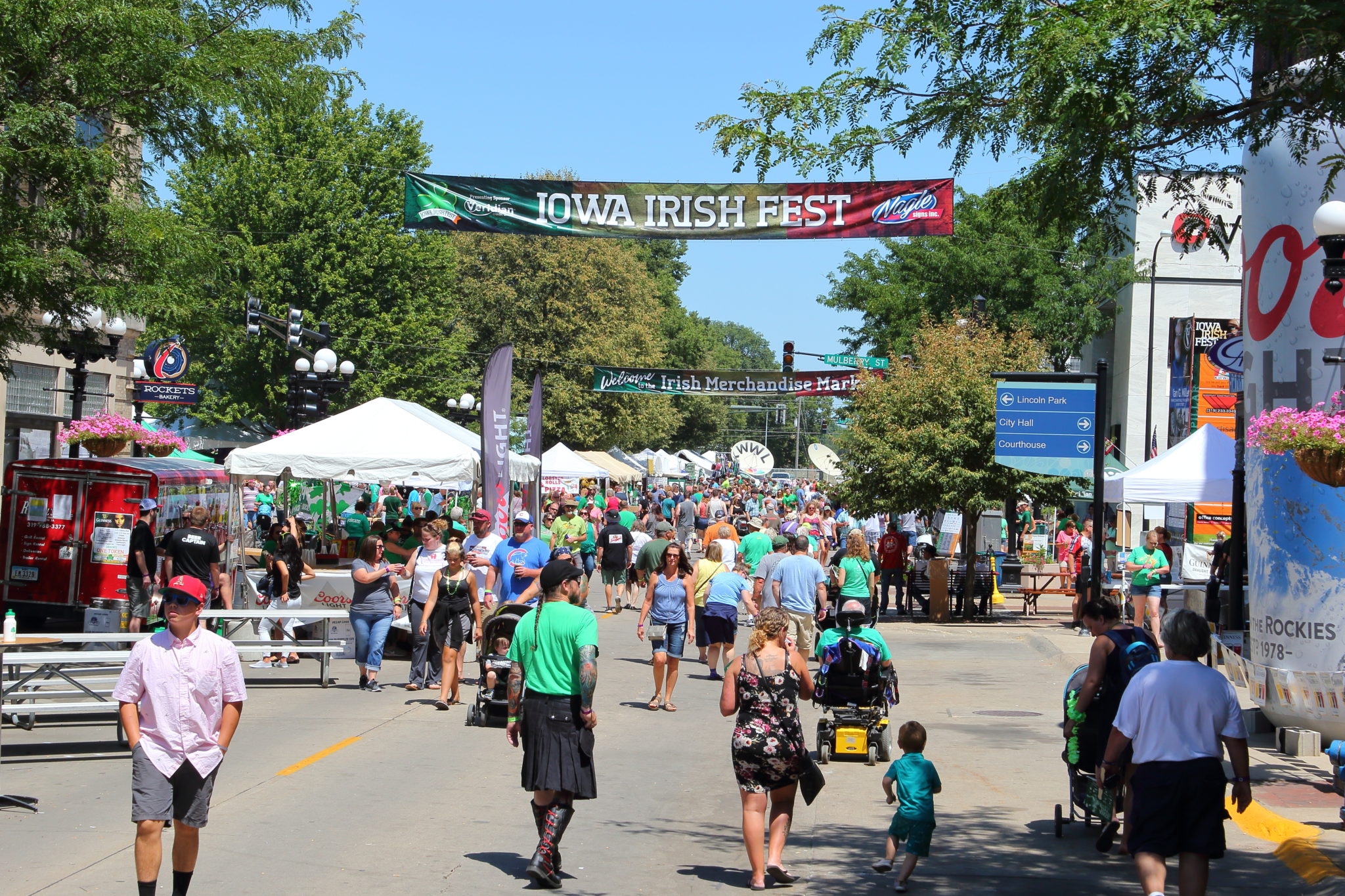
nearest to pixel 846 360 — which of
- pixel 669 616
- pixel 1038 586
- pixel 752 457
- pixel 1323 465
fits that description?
pixel 752 457

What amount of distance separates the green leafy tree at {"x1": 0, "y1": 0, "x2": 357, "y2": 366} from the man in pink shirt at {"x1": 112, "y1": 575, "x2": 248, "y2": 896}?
670 cm

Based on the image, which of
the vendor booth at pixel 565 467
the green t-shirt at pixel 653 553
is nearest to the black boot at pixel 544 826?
the green t-shirt at pixel 653 553

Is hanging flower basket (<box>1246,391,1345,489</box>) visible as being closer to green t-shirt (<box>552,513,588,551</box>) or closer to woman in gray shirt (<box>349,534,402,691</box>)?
woman in gray shirt (<box>349,534,402,691</box>)

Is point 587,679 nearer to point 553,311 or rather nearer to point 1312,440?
point 1312,440

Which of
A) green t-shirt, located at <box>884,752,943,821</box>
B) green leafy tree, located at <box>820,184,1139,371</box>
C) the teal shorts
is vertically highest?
green leafy tree, located at <box>820,184,1139,371</box>

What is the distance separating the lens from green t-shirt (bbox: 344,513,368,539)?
19.9 meters

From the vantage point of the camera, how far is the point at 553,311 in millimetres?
55469

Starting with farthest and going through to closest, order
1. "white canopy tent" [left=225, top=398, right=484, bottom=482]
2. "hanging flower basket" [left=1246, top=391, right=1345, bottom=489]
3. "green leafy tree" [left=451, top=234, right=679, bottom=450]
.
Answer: "green leafy tree" [left=451, top=234, right=679, bottom=450] → "white canopy tent" [left=225, top=398, right=484, bottom=482] → "hanging flower basket" [left=1246, top=391, right=1345, bottom=489]

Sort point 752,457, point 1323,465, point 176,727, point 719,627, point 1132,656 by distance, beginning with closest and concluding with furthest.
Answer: point 176,727, point 1132,656, point 1323,465, point 719,627, point 752,457

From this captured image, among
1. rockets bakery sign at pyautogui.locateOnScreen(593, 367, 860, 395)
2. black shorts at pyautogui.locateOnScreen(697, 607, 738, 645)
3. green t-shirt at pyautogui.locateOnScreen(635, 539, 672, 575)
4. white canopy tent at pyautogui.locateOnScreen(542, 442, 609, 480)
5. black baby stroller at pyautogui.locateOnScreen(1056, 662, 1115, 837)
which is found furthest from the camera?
rockets bakery sign at pyautogui.locateOnScreen(593, 367, 860, 395)

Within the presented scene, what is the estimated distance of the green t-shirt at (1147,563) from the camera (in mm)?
18844

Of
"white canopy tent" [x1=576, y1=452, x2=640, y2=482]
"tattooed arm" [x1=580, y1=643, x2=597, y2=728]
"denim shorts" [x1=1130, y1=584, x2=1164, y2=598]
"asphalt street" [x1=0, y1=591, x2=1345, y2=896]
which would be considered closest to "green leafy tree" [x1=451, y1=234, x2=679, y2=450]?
"white canopy tent" [x1=576, y1=452, x2=640, y2=482]

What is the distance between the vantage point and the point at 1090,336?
4297cm

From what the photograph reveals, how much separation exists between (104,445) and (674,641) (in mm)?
9264
